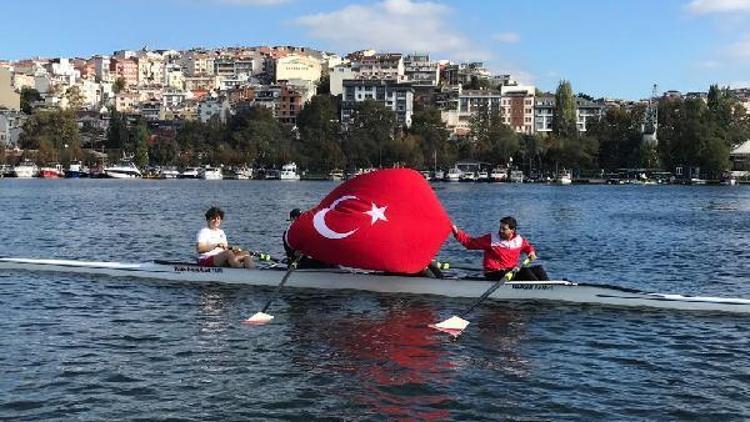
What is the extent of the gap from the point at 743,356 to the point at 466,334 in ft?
19.4

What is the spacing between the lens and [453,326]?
1959 cm

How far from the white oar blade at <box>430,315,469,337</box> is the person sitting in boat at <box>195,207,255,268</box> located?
7721mm

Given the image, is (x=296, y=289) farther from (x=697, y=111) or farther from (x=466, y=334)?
(x=697, y=111)

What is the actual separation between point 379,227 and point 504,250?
3386mm

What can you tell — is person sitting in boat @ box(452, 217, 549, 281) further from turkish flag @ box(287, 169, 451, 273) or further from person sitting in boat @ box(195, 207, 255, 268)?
person sitting in boat @ box(195, 207, 255, 268)

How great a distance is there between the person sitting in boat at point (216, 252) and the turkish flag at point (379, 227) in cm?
276

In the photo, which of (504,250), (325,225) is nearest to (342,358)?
(325,225)

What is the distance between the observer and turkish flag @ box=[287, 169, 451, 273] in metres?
22.3

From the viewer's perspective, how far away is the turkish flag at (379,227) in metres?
22.3

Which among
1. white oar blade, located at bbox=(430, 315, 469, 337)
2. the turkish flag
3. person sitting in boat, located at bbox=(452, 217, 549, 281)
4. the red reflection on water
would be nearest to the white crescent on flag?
the turkish flag

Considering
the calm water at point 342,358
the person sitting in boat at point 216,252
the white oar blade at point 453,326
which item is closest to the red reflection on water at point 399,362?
the calm water at point 342,358

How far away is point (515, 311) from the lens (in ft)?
72.3

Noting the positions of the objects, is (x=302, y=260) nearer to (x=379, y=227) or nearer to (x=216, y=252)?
(x=216, y=252)

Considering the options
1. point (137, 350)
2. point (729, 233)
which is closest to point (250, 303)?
point (137, 350)
